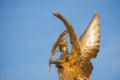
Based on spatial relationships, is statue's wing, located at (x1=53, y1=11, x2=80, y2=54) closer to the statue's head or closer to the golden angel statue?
the golden angel statue

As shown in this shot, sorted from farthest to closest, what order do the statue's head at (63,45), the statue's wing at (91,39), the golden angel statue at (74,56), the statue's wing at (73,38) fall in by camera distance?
1. the statue's wing at (91,39)
2. the statue's head at (63,45)
3. the golden angel statue at (74,56)
4. the statue's wing at (73,38)

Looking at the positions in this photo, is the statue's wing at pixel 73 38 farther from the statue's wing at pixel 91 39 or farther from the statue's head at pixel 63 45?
the statue's wing at pixel 91 39

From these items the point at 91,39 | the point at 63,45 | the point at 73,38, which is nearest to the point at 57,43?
the point at 63,45

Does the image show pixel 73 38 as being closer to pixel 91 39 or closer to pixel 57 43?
pixel 57 43

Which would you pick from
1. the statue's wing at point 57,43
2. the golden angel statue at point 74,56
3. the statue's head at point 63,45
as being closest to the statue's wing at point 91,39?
the golden angel statue at point 74,56

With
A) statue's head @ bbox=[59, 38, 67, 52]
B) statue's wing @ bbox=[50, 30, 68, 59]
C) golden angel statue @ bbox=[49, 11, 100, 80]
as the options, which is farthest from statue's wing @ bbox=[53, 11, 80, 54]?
statue's wing @ bbox=[50, 30, 68, 59]

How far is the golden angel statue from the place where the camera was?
15109mm

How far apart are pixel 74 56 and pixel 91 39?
56.3 inches

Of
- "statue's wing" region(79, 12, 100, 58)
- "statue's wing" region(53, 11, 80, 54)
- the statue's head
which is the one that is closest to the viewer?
"statue's wing" region(53, 11, 80, 54)

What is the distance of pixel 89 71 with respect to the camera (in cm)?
1562

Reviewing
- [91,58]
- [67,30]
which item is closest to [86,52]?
[91,58]

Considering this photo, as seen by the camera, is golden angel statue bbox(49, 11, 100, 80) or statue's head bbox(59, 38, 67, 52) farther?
A: statue's head bbox(59, 38, 67, 52)

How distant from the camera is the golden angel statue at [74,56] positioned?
1511 centimetres

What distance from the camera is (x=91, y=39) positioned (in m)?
16.4
